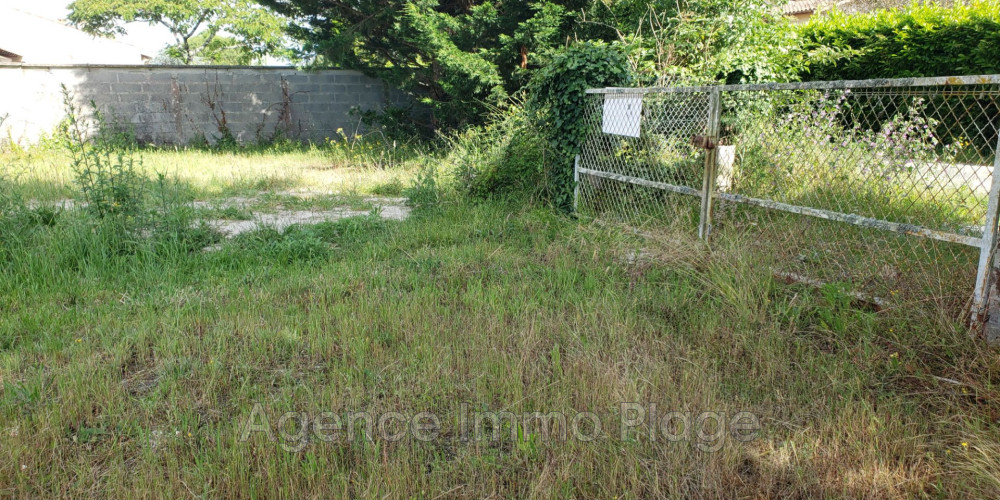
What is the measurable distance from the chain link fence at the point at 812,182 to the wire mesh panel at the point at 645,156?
0.04 ft

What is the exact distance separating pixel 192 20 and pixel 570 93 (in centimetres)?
3069

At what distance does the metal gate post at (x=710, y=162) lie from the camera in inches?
186

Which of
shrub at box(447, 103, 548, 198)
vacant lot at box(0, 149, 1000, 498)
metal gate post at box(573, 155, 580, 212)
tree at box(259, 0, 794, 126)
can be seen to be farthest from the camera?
shrub at box(447, 103, 548, 198)

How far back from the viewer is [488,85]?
11.2 meters

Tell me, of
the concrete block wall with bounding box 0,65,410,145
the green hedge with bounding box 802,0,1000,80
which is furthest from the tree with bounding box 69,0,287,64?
the green hedge with bounding box 802,0,1000,80

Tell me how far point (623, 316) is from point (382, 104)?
12.4 metres

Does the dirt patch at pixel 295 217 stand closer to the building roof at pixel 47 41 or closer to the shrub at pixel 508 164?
the shrub at pixel 508 164

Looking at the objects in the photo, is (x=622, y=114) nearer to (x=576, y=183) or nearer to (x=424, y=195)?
(x=576, y=183)

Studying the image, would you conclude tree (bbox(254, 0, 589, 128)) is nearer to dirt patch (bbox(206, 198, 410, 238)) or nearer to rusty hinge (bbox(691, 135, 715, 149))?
dirt patch (bbox(206, 198, 410, 238))

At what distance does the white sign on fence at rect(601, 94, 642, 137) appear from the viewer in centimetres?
559

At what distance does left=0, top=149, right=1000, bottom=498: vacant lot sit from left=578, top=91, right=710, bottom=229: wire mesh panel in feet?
1.62

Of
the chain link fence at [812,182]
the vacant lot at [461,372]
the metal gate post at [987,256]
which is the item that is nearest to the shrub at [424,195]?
the chain link fence at [812,182]

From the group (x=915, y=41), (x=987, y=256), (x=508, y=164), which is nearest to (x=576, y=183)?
(x=508, y=164)

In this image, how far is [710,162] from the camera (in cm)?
483
